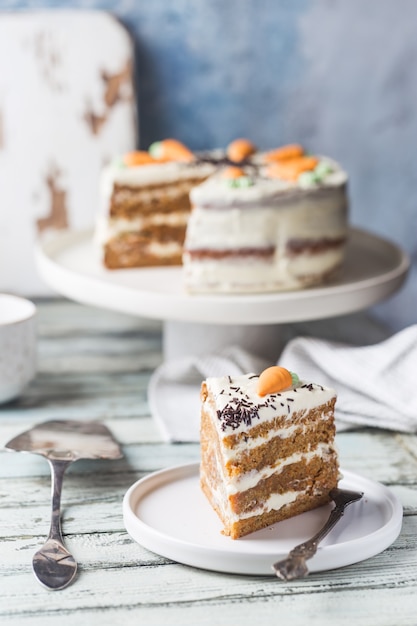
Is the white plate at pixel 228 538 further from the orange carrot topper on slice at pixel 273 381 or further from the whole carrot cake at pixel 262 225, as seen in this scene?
the whole carrot cake at pixel 262 225

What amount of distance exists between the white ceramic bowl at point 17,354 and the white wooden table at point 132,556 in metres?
0.06

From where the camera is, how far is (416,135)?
96.0 inches

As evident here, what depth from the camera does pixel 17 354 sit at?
6.16ft

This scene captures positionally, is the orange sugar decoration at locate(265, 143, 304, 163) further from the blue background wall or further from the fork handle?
the fork handle

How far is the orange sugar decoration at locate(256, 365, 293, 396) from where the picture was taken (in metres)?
1.33

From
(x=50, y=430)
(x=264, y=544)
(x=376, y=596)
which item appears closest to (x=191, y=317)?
(x=50, y=430)

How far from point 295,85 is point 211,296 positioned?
3.09ft

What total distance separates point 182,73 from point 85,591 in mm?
1867

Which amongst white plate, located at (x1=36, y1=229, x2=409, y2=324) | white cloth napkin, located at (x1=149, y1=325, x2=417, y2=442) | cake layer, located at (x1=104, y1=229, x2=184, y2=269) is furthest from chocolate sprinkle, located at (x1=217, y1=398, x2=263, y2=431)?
cake layer, located at (x1=104, y1=229, x2=184, y2=269)

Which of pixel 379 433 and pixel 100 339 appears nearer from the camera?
pixel 379 433

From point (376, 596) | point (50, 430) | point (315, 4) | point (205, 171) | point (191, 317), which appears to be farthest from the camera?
point (315, 4)

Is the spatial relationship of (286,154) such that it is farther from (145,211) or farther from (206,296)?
(206,296)

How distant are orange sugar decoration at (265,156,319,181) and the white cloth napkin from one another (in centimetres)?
41

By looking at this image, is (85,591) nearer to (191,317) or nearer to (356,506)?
(356,506)
